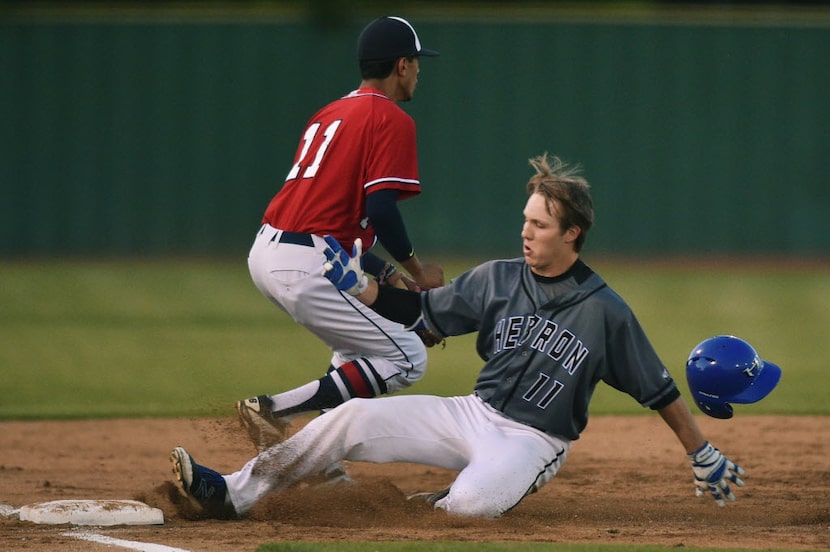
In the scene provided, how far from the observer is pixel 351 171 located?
17.5 ft

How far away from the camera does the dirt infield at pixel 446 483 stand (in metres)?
4.42

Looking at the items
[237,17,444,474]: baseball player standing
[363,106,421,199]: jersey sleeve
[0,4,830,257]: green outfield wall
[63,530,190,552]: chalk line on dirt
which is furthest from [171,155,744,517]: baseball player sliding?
[0,4,830,257]: green outfield wall

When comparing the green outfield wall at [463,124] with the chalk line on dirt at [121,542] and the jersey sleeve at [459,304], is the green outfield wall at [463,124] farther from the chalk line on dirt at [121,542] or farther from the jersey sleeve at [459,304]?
the chalk line on dirt at [121,542]

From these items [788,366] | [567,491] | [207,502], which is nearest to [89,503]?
[207,502]

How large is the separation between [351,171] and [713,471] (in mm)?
1961

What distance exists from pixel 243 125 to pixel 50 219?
2.70 m

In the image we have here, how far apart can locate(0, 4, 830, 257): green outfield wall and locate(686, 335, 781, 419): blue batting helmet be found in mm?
11052

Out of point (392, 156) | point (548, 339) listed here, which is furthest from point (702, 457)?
point (392, 156)

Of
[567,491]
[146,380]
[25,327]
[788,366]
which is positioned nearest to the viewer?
[567,491]

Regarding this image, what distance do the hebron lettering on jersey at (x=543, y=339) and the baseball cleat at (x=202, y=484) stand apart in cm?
118

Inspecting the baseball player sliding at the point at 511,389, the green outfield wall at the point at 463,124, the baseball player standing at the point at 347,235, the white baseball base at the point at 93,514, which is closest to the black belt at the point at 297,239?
the baseball player standing at the point at 347,235

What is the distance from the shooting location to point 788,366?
358 inches

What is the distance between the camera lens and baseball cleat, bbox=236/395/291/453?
17.1 feet

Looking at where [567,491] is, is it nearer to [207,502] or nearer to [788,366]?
[207,502]
